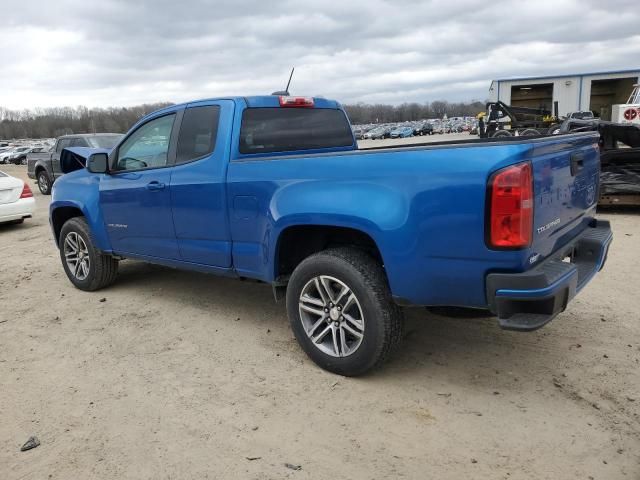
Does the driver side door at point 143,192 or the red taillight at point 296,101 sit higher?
the red taillight at point 296,101

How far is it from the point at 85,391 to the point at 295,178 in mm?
1996

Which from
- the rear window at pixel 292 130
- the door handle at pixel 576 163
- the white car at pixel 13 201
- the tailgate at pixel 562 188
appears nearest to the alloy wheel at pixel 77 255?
the rear window at pixel 292 130

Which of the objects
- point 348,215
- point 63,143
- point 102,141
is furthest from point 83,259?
point 63,143

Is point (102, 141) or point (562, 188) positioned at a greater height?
point (102, 141)

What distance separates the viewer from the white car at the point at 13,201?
10.3 m

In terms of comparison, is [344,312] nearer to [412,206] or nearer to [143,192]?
[412,206]

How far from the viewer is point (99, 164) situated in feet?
16.9

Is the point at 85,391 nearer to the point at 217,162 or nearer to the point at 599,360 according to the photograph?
the point at 217,162

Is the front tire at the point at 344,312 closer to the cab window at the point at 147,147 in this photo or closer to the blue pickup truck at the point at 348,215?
the blue pickup truck at the point at 348,215

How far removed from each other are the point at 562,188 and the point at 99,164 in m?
4.10

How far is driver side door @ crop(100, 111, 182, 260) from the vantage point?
463 cm

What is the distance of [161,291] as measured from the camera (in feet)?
18.9

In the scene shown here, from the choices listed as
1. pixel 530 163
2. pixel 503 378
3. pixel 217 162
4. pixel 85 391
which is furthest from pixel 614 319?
pixel 85 391

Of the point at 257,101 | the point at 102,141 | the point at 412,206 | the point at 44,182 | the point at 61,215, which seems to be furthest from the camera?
the point at 44,182
